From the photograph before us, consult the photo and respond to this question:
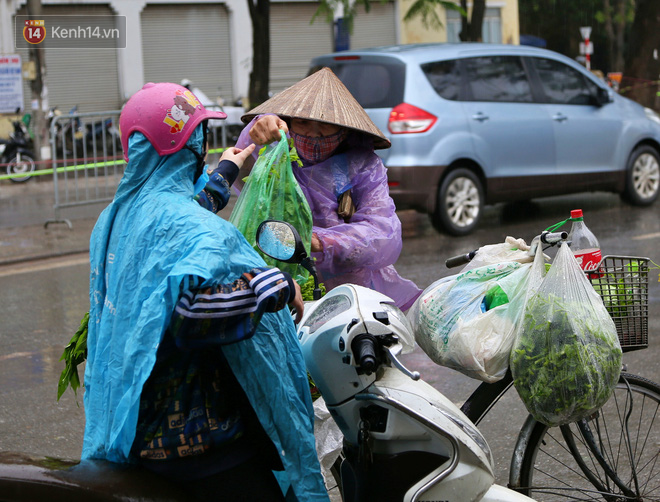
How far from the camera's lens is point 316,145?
3.14m

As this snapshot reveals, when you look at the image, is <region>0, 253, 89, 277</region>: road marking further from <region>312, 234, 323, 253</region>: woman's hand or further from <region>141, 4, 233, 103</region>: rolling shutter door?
<region>141, 4, 233, 103</region>: rolling shutter door

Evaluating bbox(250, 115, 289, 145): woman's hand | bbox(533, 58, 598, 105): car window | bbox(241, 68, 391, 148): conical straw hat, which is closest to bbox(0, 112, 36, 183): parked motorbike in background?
bbox(533, 58, 598, 105): car window

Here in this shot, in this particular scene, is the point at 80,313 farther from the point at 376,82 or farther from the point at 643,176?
the point at 643,176

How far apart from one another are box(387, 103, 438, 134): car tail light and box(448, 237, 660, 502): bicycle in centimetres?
574

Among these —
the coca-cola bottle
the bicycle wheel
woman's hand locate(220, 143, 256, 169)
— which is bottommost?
the bicycle wheel

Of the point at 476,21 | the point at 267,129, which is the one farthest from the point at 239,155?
the point at 476,21

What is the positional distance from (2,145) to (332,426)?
578 inches

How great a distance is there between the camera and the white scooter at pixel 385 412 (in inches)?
90.3

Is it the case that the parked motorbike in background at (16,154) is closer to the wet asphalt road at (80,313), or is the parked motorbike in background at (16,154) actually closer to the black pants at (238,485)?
the wet asphalt road at (80,313)

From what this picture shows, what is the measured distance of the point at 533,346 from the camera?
8.30 ft

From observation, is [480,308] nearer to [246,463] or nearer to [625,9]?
[246,463]

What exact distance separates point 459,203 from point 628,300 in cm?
660

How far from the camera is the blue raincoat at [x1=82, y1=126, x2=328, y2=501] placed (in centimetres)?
198

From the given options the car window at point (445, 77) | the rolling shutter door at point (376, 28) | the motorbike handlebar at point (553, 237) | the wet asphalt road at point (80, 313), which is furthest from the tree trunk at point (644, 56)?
the motorbike handlebar at point (553, 237)
